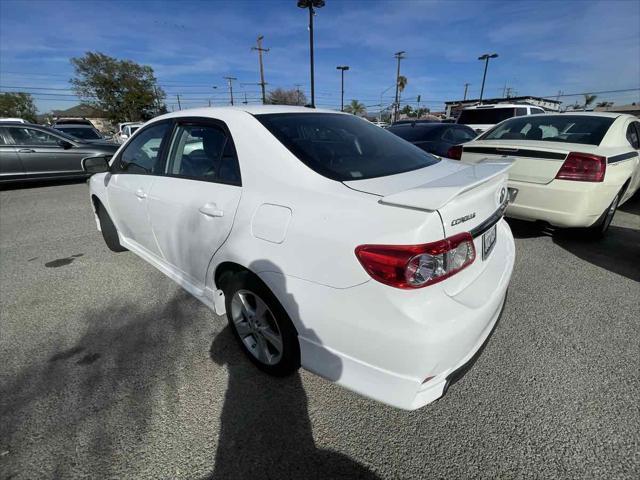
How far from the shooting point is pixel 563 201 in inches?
135

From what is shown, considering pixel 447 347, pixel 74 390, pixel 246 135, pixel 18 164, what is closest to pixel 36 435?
pixel 74 390

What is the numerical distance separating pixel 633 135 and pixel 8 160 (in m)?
11.8

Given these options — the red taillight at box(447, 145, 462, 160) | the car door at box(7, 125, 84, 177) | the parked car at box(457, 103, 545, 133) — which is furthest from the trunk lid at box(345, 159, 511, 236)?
the parked car at box(457, 103, 545, 133)

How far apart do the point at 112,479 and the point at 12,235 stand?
4.85 meters

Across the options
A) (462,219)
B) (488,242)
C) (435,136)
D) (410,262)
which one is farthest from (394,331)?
(435,136)

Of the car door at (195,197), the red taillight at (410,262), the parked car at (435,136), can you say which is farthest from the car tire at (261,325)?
the parked car at (435,136)

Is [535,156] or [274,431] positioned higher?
[535,156]

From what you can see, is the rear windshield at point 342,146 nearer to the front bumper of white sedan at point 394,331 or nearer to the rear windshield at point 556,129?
the front bumper of white sedan at point 394,331

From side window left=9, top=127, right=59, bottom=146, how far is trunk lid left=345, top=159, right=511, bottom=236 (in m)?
9.63

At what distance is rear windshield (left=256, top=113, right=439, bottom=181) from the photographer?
179 cm

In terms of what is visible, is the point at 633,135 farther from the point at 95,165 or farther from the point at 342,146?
the point at 95,165

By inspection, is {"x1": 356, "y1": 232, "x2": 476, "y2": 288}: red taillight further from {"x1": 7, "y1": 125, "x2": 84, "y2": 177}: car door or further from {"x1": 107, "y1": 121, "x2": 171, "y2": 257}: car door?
{"x1": 7, "y1": 125, "x2": 84, "y2": 177}: car door

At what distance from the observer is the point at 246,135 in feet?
6.40

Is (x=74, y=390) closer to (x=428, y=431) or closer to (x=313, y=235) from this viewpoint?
(x=313, y=235)
